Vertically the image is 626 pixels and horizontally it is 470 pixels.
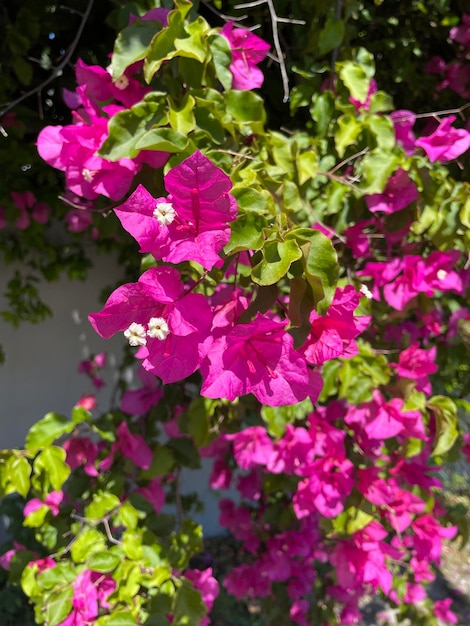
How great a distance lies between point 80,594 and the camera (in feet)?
2.57

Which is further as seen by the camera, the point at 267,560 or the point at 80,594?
the point at 267,560

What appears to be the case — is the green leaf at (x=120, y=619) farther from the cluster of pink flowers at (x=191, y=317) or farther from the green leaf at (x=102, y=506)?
the cluster of pink flowers at (x=191, y=317)

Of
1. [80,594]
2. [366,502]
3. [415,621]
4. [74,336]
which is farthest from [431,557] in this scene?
[74,336]

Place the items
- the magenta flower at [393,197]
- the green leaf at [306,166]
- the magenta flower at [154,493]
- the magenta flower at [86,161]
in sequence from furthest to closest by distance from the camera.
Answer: the magenta flower at [154,493] < the magenta flower at [393,197] < the green leaf at [306,166] < the magenta flower at [86,161]

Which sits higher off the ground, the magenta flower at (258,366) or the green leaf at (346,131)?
the magenta flower at (258,366)

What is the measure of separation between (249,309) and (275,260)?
0.07 metres

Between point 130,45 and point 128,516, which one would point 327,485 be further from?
point 130,45

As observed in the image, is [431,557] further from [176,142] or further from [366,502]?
[176,142]

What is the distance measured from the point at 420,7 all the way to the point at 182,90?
104 centimetres

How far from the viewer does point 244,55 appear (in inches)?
28.5

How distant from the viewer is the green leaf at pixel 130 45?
58 centimetres

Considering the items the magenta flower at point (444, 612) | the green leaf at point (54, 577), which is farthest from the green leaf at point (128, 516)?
the magenta flower at point (444, 612)

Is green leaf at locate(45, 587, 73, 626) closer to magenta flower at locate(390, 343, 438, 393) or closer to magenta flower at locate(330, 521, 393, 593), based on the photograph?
magenta flower at locate(330, 521, 393, 593)

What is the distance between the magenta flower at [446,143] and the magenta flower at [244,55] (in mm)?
327
